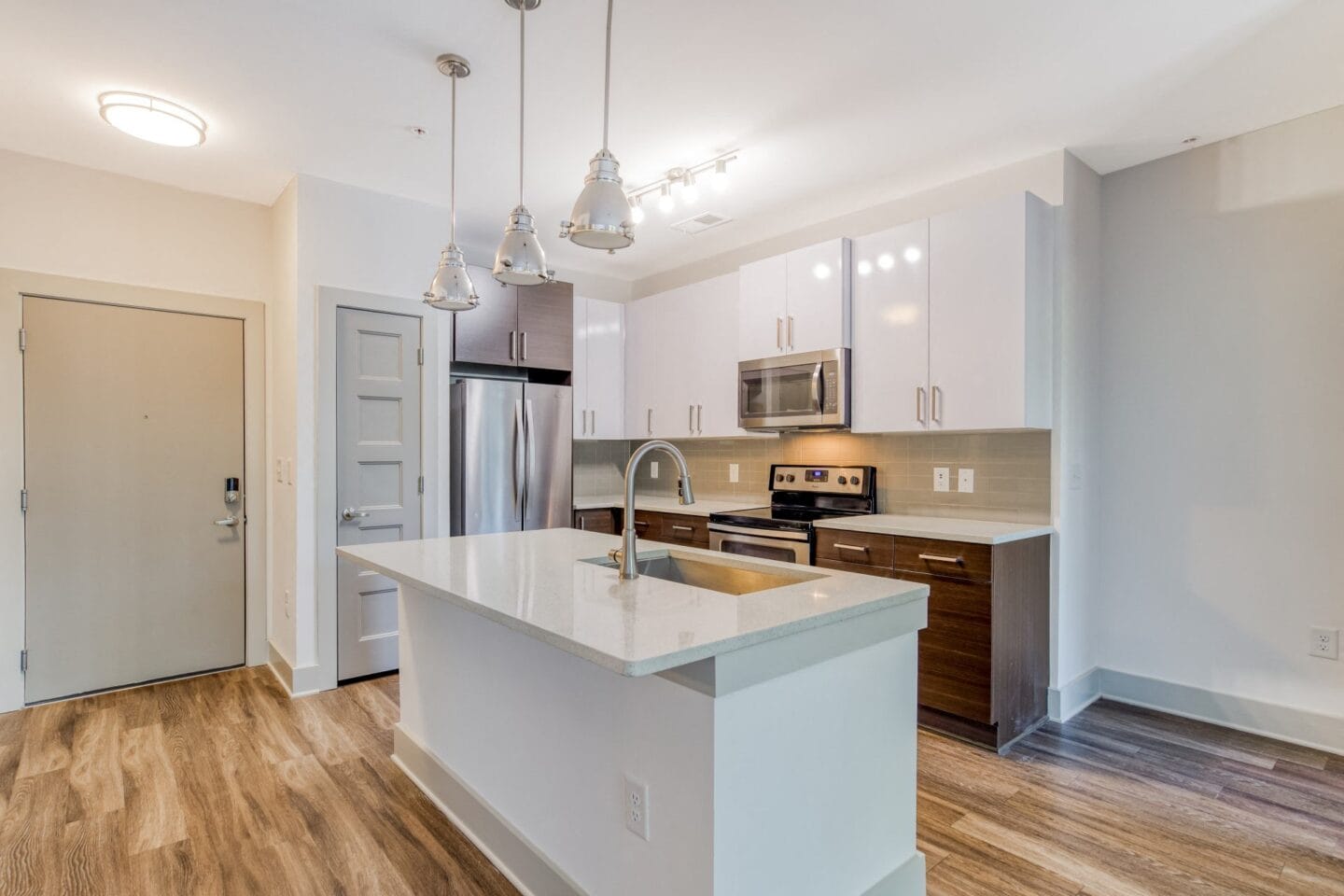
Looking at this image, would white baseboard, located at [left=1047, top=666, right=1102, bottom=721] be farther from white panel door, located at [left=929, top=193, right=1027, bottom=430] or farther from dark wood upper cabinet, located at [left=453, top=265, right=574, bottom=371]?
dark wood upper cabinet, located at [left=453, top=265, right=574, bottom=371]

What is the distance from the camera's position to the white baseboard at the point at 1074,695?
3025mm

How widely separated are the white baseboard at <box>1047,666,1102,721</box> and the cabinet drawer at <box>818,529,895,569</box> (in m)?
0.95

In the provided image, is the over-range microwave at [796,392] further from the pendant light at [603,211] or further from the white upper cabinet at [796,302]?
the pendant light at [603,211]

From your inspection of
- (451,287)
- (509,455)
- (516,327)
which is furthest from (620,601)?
(516,327)

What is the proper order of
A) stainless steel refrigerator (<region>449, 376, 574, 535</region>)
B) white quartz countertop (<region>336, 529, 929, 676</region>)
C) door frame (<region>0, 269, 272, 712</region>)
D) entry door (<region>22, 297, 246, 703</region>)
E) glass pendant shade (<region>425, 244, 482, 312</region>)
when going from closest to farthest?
white quartz countertop (<region>336, 529, 929, 676</region>)
glass pendant shade (<region>425, 244, 482, 312</region>)
door frame (<region>0, 269, 272, 712</region>)
entry door (<region>22, 297, 246, 703</region>)
stainless steel refrigerator (<region>449, 376, 574, 535</region>)

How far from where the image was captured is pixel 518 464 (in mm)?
4141

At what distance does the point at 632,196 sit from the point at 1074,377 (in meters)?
2.34

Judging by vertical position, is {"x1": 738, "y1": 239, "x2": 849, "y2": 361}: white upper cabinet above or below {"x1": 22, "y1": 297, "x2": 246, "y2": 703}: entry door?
above

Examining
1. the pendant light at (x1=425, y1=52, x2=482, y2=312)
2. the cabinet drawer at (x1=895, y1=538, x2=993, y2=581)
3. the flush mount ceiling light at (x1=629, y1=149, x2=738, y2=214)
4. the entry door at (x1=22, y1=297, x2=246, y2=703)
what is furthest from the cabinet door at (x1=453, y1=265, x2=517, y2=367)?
the cabinet drawer at (x1=895, y1=538, x2=993, y2=581)

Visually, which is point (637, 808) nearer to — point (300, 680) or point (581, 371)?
point (300, 680)

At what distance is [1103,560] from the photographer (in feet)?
10.9

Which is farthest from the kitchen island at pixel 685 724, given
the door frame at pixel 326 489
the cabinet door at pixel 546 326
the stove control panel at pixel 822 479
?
the cabinet door at pixel 546 326

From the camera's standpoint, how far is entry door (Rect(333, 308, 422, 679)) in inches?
139

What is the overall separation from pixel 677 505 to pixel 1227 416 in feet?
9.36
